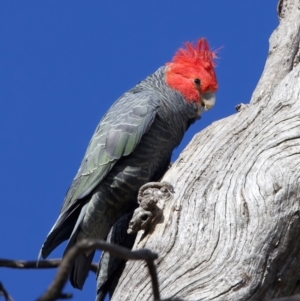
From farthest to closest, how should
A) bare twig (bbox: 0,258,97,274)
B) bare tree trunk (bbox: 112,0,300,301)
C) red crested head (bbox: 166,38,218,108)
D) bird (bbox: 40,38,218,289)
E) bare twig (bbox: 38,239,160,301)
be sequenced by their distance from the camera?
red crested head (bbox: 166,38,218,108) → bird (bbox: 40,38,218,289) → bare tree trunk (bbox: 112,0,300,301) → bare twig (bbox: 0,258,97,274) → bare twig (bbox: 38,239,160,301)

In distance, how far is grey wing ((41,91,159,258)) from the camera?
4.62 metres

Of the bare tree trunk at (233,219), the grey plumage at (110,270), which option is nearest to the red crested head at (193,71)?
the bare tree trunk at (233,219)

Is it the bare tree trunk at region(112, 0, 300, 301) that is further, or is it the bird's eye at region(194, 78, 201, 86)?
the bird's eye at region(194, 78, 201, 86)

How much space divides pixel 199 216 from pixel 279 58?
2111 mm

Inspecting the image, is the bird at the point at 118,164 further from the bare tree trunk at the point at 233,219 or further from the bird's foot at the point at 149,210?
the bird's foot at the point at 149,210

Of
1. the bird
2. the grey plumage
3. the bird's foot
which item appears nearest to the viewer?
the bird's foot

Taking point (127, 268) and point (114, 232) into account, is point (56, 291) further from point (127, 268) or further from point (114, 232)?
point (114, 232)

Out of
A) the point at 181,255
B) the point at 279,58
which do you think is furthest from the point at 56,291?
the point at 279,58

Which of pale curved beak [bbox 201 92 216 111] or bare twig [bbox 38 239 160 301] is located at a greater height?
pale curved beak [bbox 201 92 216 111]

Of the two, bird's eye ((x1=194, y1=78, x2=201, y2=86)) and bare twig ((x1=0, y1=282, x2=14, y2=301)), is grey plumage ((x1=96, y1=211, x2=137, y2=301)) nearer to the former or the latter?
bird's eye ((x1=194, y1=78, x2=201, y2=86))

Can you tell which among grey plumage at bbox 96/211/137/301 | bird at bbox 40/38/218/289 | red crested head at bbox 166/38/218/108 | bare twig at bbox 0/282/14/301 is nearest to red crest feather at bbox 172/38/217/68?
red crested head at bbox 166/38/218/108

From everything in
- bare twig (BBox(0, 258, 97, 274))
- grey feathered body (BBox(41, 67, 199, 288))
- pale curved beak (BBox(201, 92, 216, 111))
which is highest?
pale curved beak (BBox(201, 92, 216, 111))

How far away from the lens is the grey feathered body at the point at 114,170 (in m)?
4.62

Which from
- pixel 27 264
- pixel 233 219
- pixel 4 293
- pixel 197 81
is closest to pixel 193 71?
pixel 197 81
